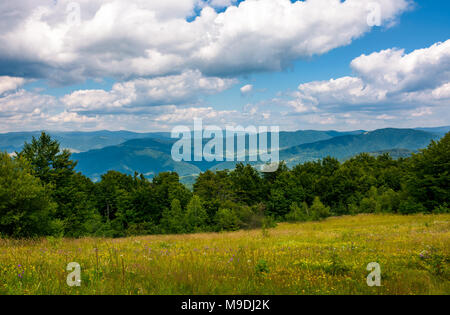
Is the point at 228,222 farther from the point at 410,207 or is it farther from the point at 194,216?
the point at 410,207

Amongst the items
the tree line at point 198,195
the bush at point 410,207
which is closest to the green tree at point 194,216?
the tree line at point 198,195

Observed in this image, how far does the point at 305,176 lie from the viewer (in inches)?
3120

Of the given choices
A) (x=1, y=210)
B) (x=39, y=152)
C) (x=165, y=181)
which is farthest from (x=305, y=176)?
(x=1, y=210)

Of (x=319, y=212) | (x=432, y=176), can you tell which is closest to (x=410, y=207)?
(x=432, y=176)

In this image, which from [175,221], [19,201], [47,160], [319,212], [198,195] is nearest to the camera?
[19,201]

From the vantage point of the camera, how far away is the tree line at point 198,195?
2448 cm

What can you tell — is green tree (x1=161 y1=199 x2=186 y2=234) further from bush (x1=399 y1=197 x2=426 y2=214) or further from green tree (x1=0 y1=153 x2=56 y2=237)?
→ bush (x1=399 y1=197 x2=426 y2=214)

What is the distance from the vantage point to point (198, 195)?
66.9 meters

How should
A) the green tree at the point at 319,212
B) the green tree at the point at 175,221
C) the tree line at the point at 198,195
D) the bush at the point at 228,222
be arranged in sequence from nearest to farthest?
the tree line at the point at 198,195
the green tree at the point at 319,212
the bush at the point at 228,222
the green tree at the point at 175,221

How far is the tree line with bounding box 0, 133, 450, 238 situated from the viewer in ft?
80.3

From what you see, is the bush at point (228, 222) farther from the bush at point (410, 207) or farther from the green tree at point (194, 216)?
the bush at point (410, 207)

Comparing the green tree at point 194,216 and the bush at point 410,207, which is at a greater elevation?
the bush at point 410,207
